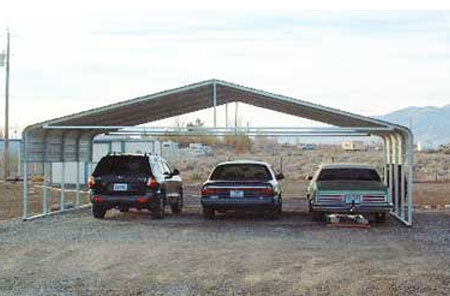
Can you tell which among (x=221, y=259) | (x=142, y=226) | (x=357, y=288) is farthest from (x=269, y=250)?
(x=142, y=226)

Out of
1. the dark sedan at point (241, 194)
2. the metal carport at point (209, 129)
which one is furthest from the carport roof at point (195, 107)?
the dark sedan at point (241, 194)

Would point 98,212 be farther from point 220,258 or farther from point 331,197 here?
point 220,258

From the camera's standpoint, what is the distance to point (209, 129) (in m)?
19.0

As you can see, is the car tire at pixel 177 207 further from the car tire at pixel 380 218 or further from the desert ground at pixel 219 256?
the car tire at pixel 380 218

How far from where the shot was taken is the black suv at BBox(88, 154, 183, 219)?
64.5 feet

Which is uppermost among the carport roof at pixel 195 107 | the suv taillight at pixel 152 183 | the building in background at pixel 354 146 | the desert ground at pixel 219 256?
the carport roof at pixel 195 107

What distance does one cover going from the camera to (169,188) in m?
21.7

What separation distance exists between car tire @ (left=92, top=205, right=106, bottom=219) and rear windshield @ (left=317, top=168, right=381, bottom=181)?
16.9 feet

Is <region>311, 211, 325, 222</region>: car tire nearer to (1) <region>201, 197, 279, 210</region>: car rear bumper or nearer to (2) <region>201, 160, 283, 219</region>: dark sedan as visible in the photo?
(2) <region>201, 160, 283, 219</region>: dark sedan

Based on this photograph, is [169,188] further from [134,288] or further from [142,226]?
[134,288]

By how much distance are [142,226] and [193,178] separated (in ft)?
97.6

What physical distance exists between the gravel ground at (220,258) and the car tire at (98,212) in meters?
0.54

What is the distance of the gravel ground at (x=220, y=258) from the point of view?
10.8 meters

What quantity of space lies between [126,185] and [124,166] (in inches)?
23.1
